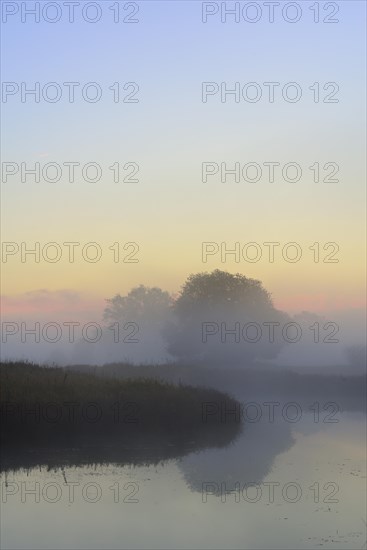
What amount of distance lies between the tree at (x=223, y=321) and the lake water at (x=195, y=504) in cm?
4845

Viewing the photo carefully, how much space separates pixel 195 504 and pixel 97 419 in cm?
966

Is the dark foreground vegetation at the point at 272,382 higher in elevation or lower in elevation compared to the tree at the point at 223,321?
lower

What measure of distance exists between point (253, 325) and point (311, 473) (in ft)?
177

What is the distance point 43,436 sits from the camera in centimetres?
2289

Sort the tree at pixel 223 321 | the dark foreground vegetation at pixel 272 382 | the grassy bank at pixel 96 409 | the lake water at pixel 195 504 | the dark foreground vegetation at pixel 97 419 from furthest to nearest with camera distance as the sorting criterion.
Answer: the tree at pixel 223 321
the dark foreground vegetation at pixel 272 382
the grassy bank at pixel 96 409
the dark foreground vegetation at pixel 97 419
the lake water at pixel 195 504

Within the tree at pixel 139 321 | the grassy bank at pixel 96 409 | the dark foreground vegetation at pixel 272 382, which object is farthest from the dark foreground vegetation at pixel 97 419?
the tree at pixel 139 321

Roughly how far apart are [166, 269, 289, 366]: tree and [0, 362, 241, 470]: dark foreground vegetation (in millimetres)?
40556

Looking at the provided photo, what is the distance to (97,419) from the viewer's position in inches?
992

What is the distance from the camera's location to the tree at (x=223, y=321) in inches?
2835

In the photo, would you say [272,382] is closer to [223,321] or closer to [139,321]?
[223,321]

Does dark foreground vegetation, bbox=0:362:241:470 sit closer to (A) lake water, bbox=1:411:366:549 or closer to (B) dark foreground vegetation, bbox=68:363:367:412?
(A) lake water, bbox=1:411:366:549

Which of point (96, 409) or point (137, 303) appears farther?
point (137, 303)

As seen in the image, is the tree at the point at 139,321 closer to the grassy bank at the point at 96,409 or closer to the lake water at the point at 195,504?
the grassy bank at the point at 96,409

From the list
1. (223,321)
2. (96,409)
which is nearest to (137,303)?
(223,321)
